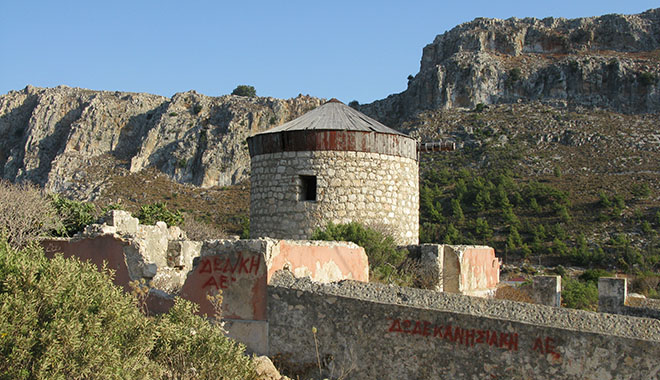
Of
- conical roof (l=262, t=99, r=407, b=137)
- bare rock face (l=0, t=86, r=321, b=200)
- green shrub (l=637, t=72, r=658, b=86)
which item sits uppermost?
green shrub (l=637, t=72, r=658, b=86)

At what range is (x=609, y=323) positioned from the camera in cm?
507

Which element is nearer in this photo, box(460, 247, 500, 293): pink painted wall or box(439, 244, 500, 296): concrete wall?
box(439, 244, 500, 296): concrete wall

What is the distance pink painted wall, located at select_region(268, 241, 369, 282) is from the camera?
283 inches

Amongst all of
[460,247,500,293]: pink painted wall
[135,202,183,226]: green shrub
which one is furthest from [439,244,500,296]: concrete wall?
[135,202,183,226]: green shrub

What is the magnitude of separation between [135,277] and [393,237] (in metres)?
5.64

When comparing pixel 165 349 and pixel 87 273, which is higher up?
pixel 87 273

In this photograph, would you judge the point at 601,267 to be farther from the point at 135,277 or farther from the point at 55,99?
the point at 55,99

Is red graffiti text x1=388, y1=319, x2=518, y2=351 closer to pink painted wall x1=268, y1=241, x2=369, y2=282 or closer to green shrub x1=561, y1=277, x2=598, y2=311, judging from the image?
pink painted wall x1=268, y1=241, x2=369, y2=282

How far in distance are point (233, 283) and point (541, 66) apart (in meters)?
72.3

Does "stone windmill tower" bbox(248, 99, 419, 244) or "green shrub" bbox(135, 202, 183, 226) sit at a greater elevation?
"stone windmill tower" bbox(248, 99, 419, 244)

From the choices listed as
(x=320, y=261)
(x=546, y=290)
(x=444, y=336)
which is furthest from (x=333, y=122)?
(x=444, y=336)

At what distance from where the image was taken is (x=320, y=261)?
800cm

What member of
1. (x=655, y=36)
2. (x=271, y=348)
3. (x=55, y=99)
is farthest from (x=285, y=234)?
(x=655, y=36)

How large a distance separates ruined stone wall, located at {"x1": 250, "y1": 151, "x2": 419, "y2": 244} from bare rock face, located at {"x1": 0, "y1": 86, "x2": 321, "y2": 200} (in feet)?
160
